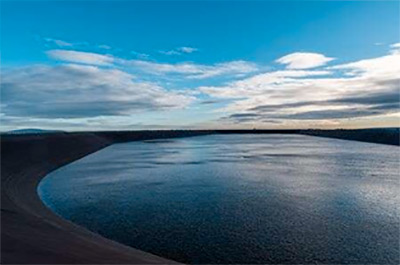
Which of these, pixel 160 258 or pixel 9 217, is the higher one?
pixel 9 217

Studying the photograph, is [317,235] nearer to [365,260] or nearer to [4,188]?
[365,260]

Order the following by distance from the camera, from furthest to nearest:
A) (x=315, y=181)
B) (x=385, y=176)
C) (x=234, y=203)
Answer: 1. (x=385, y=176)
2. (x=315, y=181)
3. (x=234, y=203)

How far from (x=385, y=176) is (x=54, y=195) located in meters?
22.9

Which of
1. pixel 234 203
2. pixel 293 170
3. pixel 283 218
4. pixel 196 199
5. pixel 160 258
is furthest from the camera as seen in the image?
pixel 293 170

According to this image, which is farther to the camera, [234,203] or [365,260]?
[234,203]

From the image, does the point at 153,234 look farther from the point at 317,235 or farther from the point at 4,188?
the point at 4,188

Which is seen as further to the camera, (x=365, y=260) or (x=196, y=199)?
(x=196, y=199)

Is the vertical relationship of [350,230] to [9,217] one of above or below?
below

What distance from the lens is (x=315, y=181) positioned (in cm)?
2500

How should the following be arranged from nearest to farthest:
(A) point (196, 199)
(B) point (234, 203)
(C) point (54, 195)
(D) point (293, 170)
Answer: (B) point (234, 203)
(A) point (196, 199)
(C) point (54, 195)
(D) point (293, 170)

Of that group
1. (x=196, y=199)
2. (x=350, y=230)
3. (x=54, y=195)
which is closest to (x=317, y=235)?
(x=350, y=230)

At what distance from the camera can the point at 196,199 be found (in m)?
19.2

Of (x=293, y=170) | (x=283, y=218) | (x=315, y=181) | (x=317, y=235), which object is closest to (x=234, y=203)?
(x=283, y=218)

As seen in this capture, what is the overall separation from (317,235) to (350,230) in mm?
1595
